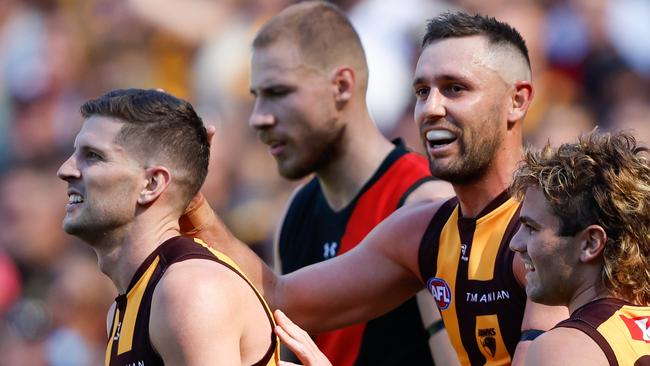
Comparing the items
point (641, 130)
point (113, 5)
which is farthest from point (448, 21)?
point (113, 5)

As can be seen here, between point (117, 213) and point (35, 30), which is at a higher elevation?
point (35, 30)

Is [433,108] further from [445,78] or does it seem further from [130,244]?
[130,244]

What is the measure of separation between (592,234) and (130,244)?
1.79 meters

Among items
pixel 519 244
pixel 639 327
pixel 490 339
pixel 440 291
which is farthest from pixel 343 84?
pixel 639 327

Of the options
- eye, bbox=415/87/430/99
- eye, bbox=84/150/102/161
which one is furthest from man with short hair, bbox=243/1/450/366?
eye, bbox=84/150/102/161

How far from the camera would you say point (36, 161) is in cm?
1091

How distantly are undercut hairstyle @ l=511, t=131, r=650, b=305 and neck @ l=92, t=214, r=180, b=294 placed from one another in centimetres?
146

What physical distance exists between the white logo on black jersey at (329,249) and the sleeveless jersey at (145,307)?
1.79 metres

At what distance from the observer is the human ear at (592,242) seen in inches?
167

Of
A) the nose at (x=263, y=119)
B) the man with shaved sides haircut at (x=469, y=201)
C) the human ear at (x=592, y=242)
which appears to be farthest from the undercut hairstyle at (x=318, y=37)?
the human ear at (x=592, y=242)

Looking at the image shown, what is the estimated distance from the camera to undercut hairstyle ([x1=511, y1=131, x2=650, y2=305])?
4230 millimetres

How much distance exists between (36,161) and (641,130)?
5.22m

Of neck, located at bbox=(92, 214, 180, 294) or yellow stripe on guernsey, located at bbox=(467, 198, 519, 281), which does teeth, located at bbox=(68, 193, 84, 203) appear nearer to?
neck, located at bbox=(92, 214, 180, 294)

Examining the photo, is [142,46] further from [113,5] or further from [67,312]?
[67,312]
